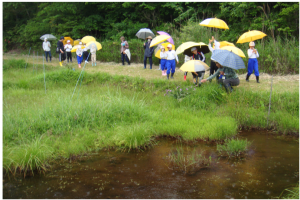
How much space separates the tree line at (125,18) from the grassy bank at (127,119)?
6.97 meters

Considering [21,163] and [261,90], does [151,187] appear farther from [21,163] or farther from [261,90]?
[261,90]

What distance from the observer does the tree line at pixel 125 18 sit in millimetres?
14312

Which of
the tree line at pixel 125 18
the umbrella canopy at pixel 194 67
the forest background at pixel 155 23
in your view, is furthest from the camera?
the tree line at pixel 125 18

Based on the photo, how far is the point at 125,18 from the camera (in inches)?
807

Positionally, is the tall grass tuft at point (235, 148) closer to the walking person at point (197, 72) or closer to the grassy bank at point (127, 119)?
the grassy bank at point (127, 119)

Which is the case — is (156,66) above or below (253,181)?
above

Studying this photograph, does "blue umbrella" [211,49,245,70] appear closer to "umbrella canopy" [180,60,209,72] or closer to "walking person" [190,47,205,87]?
"umbrella canopy" [180,60,209,72]

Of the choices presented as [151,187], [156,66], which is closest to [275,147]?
[151,187]

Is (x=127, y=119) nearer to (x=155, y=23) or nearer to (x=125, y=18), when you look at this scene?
(x=155, y=23)

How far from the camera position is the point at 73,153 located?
613 cm

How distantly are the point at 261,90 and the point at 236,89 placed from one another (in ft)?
2.74

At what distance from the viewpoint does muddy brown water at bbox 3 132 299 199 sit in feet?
15.4

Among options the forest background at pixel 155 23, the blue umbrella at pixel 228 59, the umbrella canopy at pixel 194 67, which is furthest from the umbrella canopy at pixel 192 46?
the forest background at pixel 155 23

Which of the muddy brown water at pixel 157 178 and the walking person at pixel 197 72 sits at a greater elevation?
the walking person at pixel 197 72
